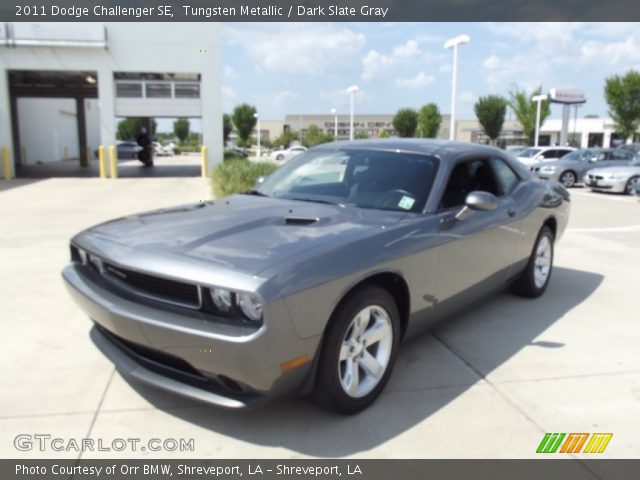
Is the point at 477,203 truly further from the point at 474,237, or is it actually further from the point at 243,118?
the point at 243,118

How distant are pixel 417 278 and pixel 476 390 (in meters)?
0.84

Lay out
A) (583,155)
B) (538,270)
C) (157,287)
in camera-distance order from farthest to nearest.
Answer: (583,155) → (538,270) → (157,287)

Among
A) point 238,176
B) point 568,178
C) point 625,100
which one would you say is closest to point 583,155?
point 568,178

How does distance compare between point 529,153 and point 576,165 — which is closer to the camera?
point 576,165

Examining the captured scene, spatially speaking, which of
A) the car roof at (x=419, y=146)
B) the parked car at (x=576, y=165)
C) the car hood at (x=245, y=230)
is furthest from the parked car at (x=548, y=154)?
the car hood at (x=245, y=230)

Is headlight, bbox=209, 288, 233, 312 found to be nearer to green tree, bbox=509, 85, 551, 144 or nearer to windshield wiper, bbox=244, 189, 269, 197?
windshield wiper, bbox=244, 189, 269, 197

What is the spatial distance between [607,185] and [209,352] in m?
17.3

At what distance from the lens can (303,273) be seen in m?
2.74

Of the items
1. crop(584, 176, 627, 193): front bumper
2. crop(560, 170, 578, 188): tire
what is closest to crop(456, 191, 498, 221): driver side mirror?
crop(584, 176, 627, 193): front bumper

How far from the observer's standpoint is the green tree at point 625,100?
38.7m

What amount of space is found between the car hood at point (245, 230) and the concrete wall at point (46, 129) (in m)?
30.5

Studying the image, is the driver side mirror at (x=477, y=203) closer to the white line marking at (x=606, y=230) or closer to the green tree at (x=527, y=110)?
the white line marking at (x=606, y=230)
